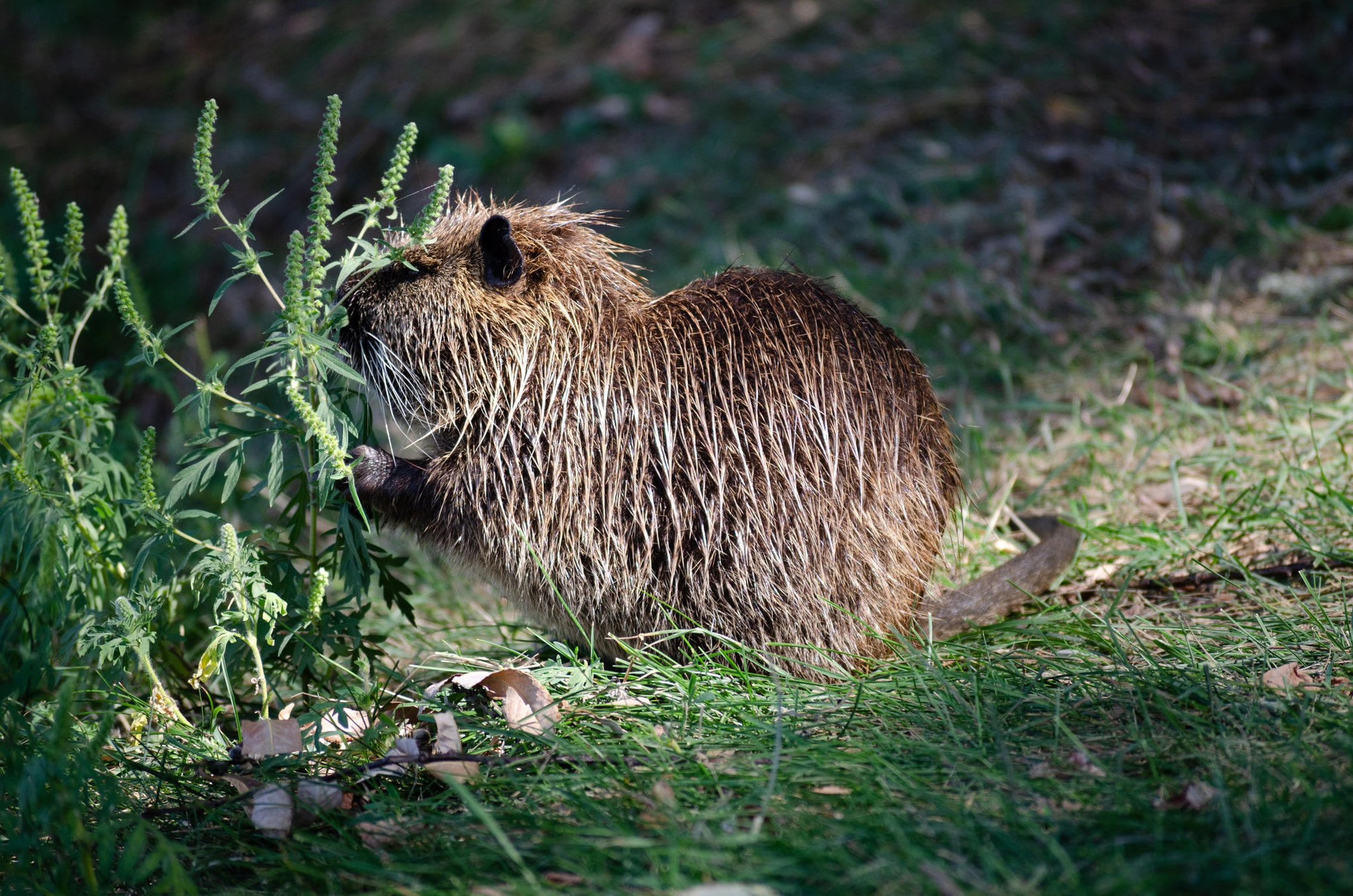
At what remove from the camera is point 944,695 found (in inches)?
89.6

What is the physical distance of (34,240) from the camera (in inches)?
94.5

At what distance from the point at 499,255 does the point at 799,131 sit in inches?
145

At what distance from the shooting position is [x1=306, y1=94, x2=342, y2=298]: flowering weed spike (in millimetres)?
2225

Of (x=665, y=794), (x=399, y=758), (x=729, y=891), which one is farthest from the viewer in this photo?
(x=399, y=758)

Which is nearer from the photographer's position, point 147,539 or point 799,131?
point 147,539

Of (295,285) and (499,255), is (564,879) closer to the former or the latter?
(295,285)

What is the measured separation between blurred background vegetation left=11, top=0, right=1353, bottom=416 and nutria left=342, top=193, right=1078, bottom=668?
1229 millimetres

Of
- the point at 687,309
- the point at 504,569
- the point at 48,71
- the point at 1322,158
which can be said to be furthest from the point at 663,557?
the point at 48,71

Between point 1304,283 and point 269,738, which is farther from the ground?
point 1304,283

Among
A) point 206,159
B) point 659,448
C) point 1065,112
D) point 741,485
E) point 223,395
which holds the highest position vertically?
point 1065,112

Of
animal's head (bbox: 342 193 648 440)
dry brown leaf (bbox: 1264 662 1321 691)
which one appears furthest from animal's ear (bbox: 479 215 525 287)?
dry brown leaf (bbox: 1264 662 1321 691)

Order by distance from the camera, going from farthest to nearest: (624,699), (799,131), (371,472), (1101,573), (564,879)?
(799,131) → (1101,573) → (371,472) → (624,699) → (564,879)

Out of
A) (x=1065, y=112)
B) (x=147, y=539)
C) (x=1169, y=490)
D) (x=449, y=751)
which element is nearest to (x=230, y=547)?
(x=147, y=539)

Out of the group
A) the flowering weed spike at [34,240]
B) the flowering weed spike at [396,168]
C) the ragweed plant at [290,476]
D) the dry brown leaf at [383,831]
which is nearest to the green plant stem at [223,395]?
the ragweed plant at [290,476]
